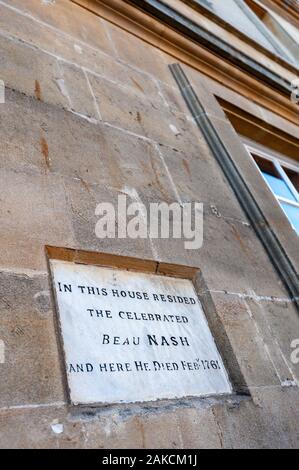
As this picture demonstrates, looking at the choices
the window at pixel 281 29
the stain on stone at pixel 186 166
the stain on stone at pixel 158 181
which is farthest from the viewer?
the window at pixel 281 29

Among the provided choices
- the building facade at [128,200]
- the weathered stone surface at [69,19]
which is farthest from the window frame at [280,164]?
the weathered stone surface at [69,19]

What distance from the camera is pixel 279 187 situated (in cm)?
412

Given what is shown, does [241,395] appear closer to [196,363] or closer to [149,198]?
[196,363]

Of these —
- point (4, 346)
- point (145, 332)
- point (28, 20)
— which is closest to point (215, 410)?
point (145, 332)

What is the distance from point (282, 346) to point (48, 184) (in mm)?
1354

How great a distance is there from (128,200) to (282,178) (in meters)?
2.80

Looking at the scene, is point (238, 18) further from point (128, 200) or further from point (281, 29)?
point (128, 200)

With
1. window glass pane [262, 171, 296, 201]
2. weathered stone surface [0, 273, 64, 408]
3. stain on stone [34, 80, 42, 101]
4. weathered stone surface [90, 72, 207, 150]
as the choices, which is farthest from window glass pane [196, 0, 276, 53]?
weathered stone surface [0, 273, 64, 408]

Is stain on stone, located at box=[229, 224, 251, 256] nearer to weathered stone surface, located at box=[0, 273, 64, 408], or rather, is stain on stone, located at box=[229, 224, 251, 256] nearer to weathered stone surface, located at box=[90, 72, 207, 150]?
weathered stone surface, located at box=[90, 72, 207, 150]

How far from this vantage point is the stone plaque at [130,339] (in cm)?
129

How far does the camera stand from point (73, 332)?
52.3 inches

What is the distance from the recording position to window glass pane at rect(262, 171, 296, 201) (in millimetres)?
4027

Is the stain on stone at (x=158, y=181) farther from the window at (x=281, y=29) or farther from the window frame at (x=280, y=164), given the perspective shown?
the window at (x=281, y=29)

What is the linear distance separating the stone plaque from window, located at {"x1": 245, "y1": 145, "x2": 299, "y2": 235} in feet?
7.85
